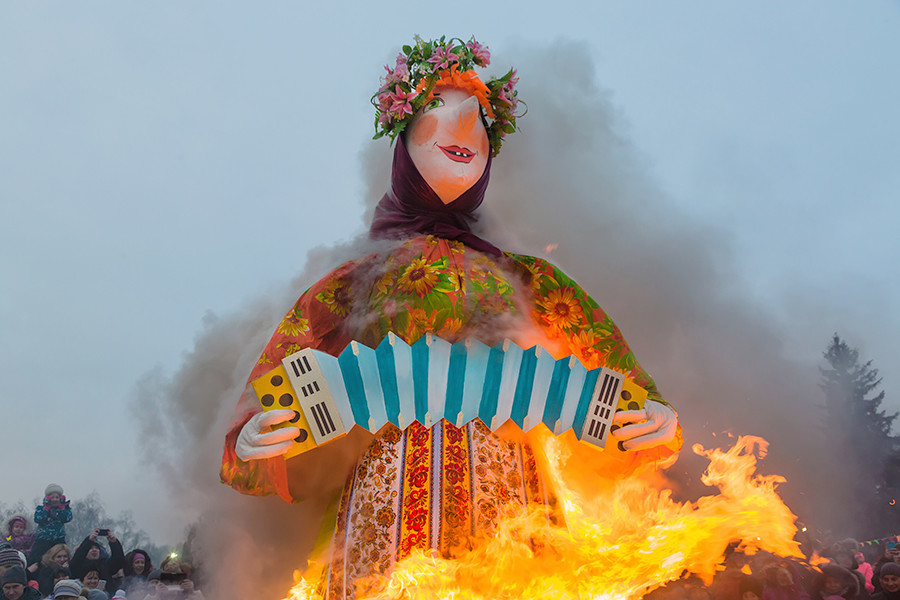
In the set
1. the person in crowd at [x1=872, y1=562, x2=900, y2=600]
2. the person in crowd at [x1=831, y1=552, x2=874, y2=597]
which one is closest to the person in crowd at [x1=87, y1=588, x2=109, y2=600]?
the person in crowd at [x1=831, y1=552, x2=874, y2=597]

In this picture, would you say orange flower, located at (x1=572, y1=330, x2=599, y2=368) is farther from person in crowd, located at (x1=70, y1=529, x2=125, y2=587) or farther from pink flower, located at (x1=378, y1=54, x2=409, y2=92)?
person in crowd, located at (x1=70, y1=529, x2=125, y2=587)

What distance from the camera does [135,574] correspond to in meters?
3.75

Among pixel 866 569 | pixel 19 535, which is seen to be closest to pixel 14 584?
pixel 19 535

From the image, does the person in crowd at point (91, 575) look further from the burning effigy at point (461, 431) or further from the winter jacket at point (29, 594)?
the burning effigy at point (461, 431)

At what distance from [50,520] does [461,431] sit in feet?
9.82

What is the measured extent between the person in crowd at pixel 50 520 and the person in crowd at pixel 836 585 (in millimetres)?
4473

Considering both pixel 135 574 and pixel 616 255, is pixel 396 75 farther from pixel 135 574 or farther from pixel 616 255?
pixel 135 574

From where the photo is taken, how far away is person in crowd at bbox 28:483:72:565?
3.64 metres

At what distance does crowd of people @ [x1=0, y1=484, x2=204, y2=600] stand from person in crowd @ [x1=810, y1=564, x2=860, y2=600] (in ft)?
12.9

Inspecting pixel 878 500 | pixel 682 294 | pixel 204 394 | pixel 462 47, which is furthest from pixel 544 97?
pixel 878 500

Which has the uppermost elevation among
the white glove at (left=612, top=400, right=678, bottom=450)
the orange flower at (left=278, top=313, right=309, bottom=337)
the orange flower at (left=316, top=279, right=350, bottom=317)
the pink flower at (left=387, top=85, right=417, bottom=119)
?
the pink flower at (left=387, top=85, right=417, bottom=119)

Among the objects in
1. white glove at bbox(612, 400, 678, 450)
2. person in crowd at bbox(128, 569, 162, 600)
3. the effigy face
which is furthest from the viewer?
person in crowd at bbox(128, 569, 162, 600)

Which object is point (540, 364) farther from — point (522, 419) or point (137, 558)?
point (137, 558)

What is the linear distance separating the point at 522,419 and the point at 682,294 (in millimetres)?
1671
